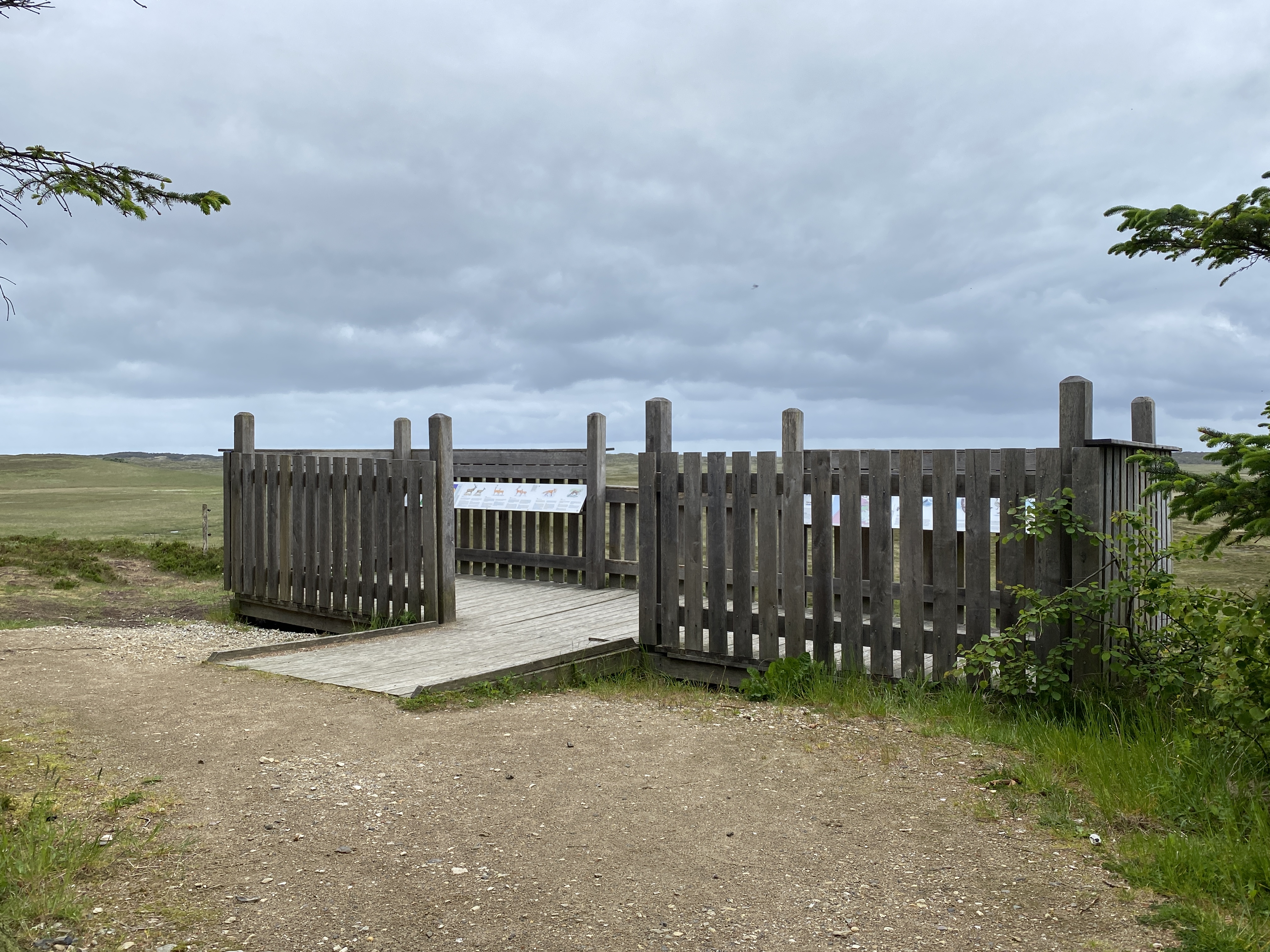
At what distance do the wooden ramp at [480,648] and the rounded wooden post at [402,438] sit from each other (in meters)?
3.46

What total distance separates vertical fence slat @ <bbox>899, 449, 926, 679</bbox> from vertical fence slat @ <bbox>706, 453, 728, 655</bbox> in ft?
4.74

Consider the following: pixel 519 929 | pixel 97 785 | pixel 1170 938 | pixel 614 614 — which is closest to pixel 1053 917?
pixel 1170 938

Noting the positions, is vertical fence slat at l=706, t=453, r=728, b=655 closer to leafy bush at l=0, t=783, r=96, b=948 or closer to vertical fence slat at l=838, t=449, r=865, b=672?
vertical fence slat at l=838, t=449, r=865, b=672

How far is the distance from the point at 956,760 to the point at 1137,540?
6.91 ft

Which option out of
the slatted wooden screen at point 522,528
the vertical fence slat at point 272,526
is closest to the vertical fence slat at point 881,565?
the slatted wooden screen at point 522,528

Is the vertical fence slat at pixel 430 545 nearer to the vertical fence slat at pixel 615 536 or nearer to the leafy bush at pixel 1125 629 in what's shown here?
the vertical fence slat at pixel 615 536

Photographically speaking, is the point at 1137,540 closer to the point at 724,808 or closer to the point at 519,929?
the point at 724,808

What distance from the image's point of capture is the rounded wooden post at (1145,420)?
6.83m

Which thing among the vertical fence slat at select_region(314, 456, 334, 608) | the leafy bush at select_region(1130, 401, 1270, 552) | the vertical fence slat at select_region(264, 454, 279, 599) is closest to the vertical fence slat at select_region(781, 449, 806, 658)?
the leafy bush at select_region(1130, 401, 1270, 552)

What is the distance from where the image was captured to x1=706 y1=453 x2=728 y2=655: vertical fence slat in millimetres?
7402

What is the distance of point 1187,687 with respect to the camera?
574 centimetres

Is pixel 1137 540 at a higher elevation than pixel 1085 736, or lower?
higher

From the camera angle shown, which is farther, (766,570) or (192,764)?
(766,570)

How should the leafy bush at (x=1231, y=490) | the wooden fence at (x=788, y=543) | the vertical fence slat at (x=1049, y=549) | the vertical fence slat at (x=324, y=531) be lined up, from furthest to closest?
1. the vertical fence slat at (x=324, y=531)
2. the wooden fence at (x=788, y=543)
3. the vertical fence slat at (x=1049, y=549)
4. the leafy bush at (x=1231, y=490)
